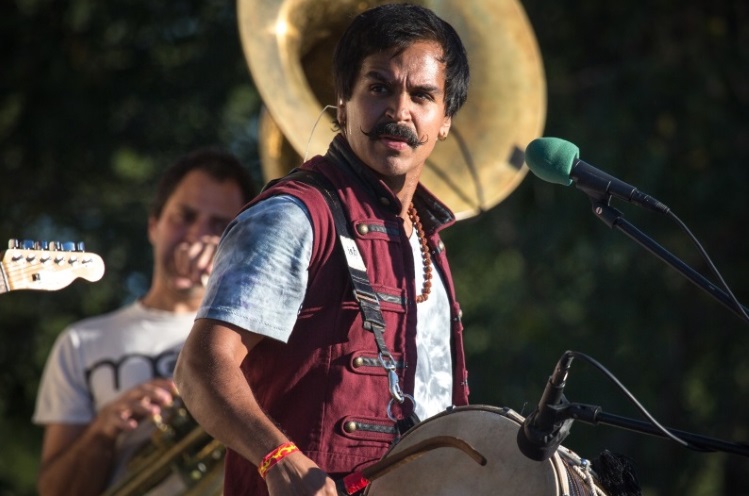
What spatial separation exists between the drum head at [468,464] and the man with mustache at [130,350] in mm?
1771

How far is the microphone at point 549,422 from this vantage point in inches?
87.7

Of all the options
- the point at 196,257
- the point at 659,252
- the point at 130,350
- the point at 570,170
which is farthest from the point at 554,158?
the point at 130,350

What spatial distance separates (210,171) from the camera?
14.2 feet

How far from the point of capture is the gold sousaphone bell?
3654mm

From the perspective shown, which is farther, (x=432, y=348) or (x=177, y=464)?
(x=177, y=464)

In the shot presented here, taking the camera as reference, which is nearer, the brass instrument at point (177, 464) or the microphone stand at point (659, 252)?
the microphone stand at point (659, 252)

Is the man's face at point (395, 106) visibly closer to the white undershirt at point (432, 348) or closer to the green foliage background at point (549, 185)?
the white undershirt at point (432, 348)

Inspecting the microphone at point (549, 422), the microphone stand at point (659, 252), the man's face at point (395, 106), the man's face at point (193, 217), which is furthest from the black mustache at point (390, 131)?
the man's face at point (193, 217)

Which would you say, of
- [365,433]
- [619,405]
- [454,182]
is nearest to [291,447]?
[365,433]

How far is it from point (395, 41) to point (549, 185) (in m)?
4.33

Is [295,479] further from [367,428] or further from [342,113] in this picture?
[342,113]

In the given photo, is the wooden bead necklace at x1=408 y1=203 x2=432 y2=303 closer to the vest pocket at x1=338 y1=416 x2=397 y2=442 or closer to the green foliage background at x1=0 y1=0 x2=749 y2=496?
the vest pocket at x1=338 y1=416 x2=397 y2=442

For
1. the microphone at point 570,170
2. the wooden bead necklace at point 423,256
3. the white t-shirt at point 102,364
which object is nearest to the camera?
the microphone at point 570,170

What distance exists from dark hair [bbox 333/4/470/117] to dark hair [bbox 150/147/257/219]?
4.72 feet
